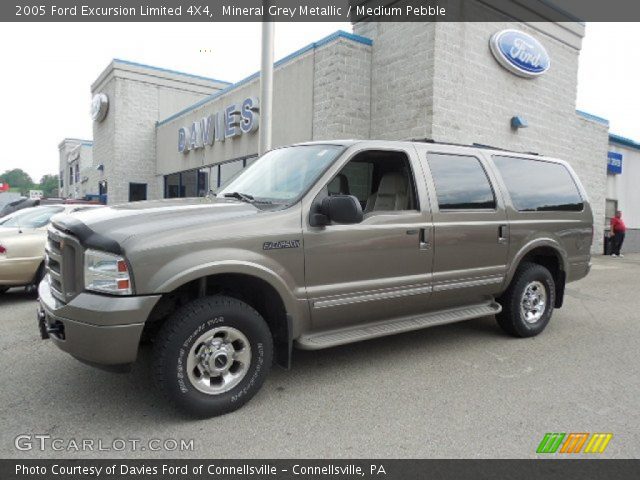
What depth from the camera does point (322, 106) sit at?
1170 centimetres

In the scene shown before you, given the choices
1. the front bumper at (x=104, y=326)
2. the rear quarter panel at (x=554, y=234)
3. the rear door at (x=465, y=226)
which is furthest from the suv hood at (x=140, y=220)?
the rear quarter panel at (x=554, y=234)

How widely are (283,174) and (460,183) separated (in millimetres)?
1788

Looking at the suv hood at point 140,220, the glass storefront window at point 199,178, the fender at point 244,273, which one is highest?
the glass storefront window at point 199,178

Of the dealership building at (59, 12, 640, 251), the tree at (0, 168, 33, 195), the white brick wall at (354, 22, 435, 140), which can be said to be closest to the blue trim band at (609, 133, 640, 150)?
the dealership building at (59, 12, 640, 251)

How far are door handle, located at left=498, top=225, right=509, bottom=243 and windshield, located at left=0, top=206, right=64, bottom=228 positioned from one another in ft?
22.3

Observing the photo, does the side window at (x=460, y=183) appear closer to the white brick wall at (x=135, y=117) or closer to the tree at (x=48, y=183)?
the white brick wall at (x=135, y=117)

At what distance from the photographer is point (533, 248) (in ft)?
17.2

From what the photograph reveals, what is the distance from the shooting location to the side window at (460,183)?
4.56 meters

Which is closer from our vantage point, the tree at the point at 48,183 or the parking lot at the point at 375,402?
the parking lot at the point at 375,402

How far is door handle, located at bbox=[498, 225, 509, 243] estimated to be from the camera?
16.2ft

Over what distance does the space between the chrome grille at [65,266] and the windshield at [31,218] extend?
191 inches

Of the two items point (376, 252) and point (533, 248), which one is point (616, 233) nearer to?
point (533, 248)
